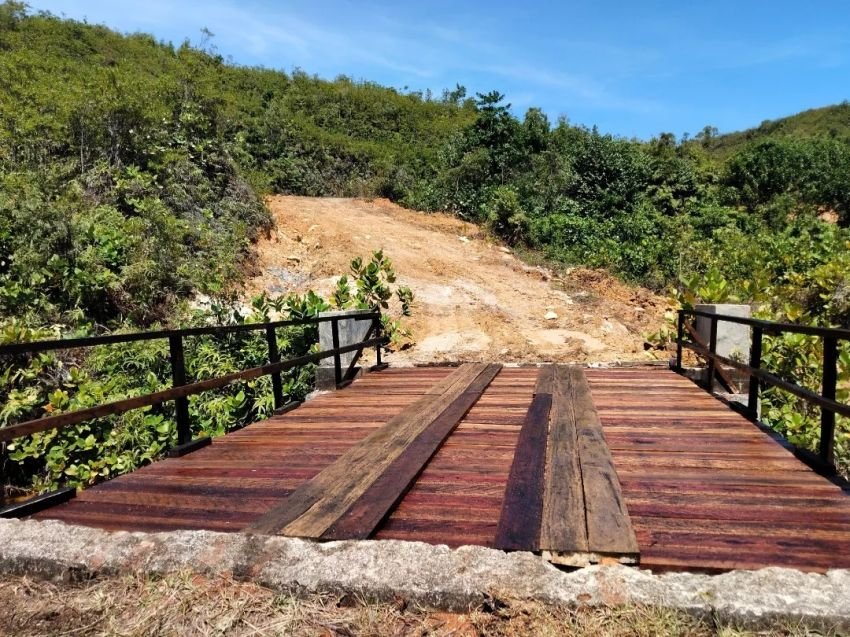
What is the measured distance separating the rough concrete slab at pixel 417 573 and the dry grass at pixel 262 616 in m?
0.04

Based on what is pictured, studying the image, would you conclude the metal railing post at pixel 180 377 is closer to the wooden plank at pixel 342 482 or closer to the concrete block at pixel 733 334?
the wooden plank at pixel 342 482

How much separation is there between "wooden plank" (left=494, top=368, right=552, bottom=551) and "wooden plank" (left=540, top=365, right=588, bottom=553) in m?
0.03

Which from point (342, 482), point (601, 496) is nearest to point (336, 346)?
point (342, 482)

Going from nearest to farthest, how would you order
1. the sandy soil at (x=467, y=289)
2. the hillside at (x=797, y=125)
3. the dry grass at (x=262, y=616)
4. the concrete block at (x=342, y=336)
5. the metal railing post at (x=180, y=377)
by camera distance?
the dry grass at (x=262, y=616), the metal railing post at (x=180, y=377), the concrete block at (x=342, y=336), the sandy soil at (x=467, y=289), the hillside at (x=797, y=125)

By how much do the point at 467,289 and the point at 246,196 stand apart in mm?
5425

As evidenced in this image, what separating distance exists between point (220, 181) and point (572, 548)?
481 inches

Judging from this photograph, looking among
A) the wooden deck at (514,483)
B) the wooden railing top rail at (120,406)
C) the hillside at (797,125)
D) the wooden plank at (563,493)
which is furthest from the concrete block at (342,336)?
the hillside at (797,125)

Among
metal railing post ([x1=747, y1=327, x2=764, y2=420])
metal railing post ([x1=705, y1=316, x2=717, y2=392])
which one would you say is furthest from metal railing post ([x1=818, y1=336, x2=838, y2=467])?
metal railing post ([x1=705, y1=316, x2=717, y2=392])

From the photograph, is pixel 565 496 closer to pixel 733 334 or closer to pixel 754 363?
pixel 754 363

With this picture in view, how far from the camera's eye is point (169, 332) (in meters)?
3.75

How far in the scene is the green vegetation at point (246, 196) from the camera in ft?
22.7

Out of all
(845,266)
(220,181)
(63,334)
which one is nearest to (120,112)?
(220,181)

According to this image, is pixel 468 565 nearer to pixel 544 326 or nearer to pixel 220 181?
pixel 544 326

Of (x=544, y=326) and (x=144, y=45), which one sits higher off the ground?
(x=144, y=45)
